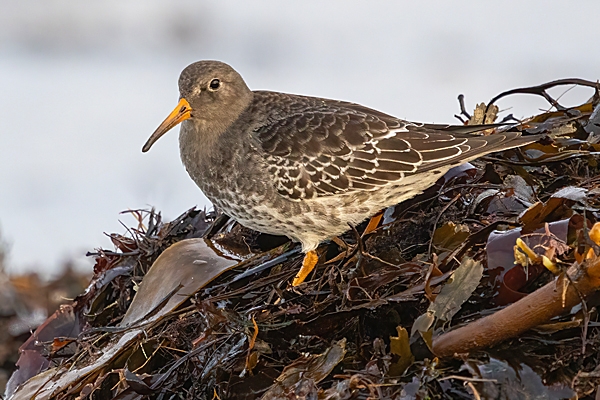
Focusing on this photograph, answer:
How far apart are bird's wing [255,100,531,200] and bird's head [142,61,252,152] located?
314 mm

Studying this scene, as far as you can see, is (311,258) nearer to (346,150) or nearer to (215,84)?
(346,150)

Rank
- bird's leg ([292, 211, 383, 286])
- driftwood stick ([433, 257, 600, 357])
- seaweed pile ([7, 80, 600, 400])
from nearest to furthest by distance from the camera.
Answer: driftwood stick ([433, 257, 600, 357])
seaweed pile ([7, 80, 600, 400])
bird's leg ([292, 211, 383, 286])

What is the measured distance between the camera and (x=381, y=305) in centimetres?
244

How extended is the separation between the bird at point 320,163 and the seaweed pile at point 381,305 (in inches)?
4.2

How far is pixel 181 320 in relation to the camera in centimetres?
289

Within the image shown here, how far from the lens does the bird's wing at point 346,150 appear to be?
3.58m

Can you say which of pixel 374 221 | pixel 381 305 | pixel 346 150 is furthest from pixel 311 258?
pixel 381 305

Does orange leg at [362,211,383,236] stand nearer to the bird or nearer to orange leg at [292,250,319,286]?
the bird

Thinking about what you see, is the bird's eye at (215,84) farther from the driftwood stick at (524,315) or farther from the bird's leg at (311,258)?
the driftwood stick at (524,315)

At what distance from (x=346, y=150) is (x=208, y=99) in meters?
0.89

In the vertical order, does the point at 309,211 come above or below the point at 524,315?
above

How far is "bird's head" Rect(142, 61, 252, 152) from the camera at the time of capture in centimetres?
396

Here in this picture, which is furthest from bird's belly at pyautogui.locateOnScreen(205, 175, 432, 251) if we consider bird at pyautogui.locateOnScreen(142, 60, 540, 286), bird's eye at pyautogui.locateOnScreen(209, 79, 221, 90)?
bird's eye at pyautogui.locateOnScreen(209, 79, 221, 90)

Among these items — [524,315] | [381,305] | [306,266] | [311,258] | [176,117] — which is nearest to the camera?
[524,315]
